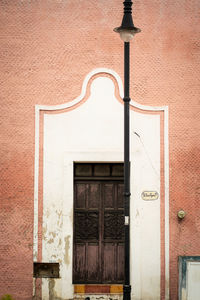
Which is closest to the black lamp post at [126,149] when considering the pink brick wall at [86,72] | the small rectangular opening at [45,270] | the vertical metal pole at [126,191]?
the vertical metal pole at [126,191]

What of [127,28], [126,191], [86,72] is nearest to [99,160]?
[86,72]

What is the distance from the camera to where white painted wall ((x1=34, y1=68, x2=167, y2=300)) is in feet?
31.2

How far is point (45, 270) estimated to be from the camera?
949 centimetres

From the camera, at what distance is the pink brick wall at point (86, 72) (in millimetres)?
9586

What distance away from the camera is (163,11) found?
9.79 metres

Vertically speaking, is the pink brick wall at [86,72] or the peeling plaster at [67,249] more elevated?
the pink brick wall at [86,72]

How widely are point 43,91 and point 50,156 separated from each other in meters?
1.33

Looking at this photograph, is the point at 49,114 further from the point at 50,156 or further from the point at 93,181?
the point at 93,181

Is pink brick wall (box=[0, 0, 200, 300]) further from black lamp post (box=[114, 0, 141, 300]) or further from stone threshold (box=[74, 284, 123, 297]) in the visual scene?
black lamp post (box=[114, 0, 141, 300])

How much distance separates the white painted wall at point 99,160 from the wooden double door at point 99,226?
34 centimetres

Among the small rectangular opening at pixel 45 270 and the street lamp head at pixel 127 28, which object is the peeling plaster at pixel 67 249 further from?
the street lamp head at pixel 127 28

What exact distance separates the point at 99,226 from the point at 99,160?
1.40 meters

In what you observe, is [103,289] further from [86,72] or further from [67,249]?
[86,72]

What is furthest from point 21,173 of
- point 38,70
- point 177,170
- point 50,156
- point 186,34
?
point 186,34
